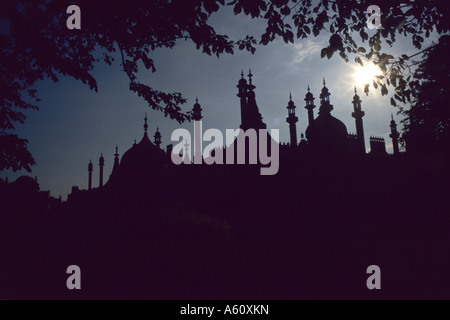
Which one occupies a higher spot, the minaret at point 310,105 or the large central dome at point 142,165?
the minaret at point 310,105

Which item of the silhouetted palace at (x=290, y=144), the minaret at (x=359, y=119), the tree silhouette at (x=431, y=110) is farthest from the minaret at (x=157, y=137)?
the tree silhouette at (x=431, y=110)

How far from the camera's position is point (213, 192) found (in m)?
22.0

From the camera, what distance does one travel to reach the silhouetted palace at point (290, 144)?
26.4 m

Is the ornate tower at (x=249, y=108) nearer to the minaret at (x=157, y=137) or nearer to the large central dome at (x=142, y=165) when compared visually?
the large central dome at (x=142, y=165)

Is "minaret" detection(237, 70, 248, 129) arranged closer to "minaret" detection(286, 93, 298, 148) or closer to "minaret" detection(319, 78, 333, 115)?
"minaret" detection(286, 93, 298, 148)

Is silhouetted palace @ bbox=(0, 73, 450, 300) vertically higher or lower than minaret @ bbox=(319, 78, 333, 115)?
lower

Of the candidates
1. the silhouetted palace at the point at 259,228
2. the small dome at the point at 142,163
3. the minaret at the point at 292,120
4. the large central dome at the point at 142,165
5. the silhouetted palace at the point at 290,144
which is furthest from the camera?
the small dome at the point at 142,163

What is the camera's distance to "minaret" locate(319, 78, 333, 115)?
29578 mm

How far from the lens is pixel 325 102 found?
3000 cm

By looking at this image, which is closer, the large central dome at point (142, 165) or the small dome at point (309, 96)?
the small dome at point (309, 96)

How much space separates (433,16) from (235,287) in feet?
27.1

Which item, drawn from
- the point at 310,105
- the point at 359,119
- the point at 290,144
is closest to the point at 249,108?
the point at 290,144

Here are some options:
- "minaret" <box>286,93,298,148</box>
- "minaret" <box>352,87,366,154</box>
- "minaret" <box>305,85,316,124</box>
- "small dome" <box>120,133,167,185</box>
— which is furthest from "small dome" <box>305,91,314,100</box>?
"small dome" <box>120,133,167,185</box>

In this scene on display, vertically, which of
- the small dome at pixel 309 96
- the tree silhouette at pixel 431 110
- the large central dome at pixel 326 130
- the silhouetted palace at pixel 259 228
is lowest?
the silhouetted palace at pixel 259 228
